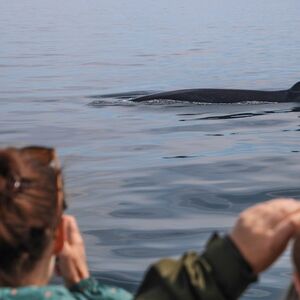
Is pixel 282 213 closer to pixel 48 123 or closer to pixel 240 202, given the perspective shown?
pixel 240 202

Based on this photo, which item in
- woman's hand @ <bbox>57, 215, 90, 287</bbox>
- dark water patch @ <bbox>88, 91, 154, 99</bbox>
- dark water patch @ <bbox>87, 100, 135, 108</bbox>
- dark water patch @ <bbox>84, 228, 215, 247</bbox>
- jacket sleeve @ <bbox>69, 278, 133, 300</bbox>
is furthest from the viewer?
dark water patch @ <bbox>88, 91, 154, 99</bbox>

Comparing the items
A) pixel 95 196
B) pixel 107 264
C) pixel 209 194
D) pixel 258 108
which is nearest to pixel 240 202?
pixel 209 194

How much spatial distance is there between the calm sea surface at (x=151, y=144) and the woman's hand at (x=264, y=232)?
3624 millimetres

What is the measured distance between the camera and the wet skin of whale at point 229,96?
56.1ft

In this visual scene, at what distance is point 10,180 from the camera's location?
2779mm

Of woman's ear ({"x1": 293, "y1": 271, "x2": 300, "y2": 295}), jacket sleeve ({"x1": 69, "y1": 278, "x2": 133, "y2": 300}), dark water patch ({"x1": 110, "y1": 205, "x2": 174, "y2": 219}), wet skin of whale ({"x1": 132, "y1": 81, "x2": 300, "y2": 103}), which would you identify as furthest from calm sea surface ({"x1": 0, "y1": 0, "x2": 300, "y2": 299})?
woman's ear ({"x1": 293, "y1": 271, "x2": 300, "y2": 295})

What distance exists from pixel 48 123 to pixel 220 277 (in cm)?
1251

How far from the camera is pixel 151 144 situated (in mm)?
12859

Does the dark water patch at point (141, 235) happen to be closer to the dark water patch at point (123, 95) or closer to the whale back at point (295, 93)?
the whale back at point (295, 93)

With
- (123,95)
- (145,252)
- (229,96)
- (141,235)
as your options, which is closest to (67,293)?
(145,252)

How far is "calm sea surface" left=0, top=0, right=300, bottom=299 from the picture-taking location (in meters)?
7.98

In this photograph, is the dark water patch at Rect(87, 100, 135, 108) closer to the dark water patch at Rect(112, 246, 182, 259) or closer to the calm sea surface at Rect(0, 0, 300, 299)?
the calm sea surface at Rect(0, 0, 300, 299)

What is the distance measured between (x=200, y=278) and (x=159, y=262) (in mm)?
111

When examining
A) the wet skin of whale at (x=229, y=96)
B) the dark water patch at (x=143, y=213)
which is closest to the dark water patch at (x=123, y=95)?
the wet skin of whale at (x=229, y=96)
